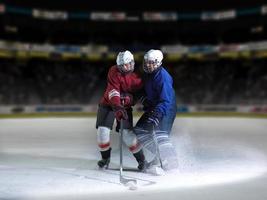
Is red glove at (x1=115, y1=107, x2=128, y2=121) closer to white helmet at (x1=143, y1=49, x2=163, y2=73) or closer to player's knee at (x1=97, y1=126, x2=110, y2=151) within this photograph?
player's knee at (x1=97, y1=126, x2=110, y2=151)

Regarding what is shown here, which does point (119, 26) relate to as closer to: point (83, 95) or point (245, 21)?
point (83, 95)

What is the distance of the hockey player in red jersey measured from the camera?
5.60 meters

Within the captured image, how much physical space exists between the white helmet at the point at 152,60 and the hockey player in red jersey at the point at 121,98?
0.79 ft

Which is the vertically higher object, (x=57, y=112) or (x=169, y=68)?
(x=169, y=68)

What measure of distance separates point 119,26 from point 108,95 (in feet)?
77.0

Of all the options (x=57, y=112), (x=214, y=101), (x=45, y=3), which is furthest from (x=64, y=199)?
(x=45, y=3)

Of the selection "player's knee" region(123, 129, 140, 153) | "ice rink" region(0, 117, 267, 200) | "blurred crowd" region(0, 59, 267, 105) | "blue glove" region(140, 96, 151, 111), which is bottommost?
"ice rink" region(0, 117, 267, 200)

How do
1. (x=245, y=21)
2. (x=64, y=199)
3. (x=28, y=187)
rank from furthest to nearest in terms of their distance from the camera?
1. (x=245, y=21)
2. (x=28, y=187)
3. (x=64, y=199)

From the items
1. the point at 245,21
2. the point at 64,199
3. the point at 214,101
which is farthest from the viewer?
the point at 245,21

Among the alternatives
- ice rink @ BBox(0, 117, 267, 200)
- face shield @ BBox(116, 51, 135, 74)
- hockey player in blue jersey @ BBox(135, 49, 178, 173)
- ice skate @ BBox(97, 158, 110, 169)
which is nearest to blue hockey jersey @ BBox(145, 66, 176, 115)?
hockey player in blue jersey @ BBox(135, 49, 178, 173)

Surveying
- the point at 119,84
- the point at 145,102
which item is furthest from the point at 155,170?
the point at 119,84

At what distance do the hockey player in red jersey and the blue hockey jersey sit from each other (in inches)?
9.1

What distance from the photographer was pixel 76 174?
18.0 ft

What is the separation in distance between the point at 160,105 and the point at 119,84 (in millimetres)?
702
